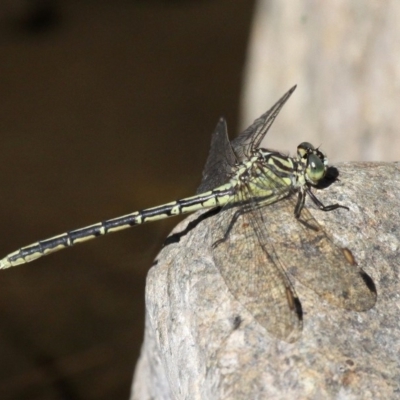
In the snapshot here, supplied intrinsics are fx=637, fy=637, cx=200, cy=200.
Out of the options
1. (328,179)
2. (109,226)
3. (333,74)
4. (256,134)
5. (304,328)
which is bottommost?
(304,328)

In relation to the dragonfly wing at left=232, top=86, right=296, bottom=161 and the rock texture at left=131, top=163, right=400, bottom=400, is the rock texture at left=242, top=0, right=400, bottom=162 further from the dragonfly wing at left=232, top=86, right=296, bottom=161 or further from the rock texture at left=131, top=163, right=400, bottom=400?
the rock texture at left=131, top=163, right=400, bottom=400

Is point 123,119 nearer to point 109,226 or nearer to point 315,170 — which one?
point 109,226

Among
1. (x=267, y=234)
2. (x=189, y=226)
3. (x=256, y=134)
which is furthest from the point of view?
(x=256, y=134)

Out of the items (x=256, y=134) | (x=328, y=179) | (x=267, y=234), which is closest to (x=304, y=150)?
(x=328, y=179)

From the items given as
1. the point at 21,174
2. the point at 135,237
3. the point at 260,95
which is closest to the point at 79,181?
the point at 21,174

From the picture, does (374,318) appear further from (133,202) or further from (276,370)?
(133,202)

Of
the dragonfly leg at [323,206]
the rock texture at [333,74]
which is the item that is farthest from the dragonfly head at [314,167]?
the rock texture at [333,74]

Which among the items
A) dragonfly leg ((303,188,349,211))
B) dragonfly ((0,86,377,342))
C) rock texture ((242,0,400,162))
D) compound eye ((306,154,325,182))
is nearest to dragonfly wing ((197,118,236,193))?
dragonfly ((0,86,377,342))
